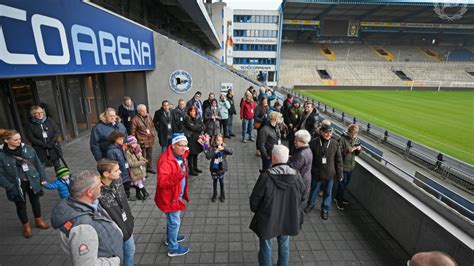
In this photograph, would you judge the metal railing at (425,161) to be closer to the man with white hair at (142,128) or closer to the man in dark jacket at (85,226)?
the man in dark jacket at (85,226)

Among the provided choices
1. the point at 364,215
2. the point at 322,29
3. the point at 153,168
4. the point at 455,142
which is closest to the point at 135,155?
the point at 153,168

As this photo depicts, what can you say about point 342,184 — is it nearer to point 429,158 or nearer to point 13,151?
point 429,158

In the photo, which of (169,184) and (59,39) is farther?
(59,39)

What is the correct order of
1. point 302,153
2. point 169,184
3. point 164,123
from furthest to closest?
point 164,123
point 302,153
point 169,184

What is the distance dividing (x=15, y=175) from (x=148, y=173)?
313 centimetres

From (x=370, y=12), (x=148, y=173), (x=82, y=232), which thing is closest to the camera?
(x=82, y=232)

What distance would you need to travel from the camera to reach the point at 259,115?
8031mm

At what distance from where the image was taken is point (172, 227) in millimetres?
3586

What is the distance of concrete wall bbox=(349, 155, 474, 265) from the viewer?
304 centimetres

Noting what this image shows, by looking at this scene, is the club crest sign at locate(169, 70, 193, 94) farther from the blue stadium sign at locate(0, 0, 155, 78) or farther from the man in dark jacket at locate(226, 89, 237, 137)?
the blue stadium sign at locate(0, 0, 155, 78)

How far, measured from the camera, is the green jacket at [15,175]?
144 inches

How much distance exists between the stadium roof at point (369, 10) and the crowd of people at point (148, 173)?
39.2 metres

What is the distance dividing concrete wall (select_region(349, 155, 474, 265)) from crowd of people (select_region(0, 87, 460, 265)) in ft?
1.86

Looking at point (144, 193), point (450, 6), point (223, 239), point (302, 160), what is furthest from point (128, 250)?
point (450, 6)
